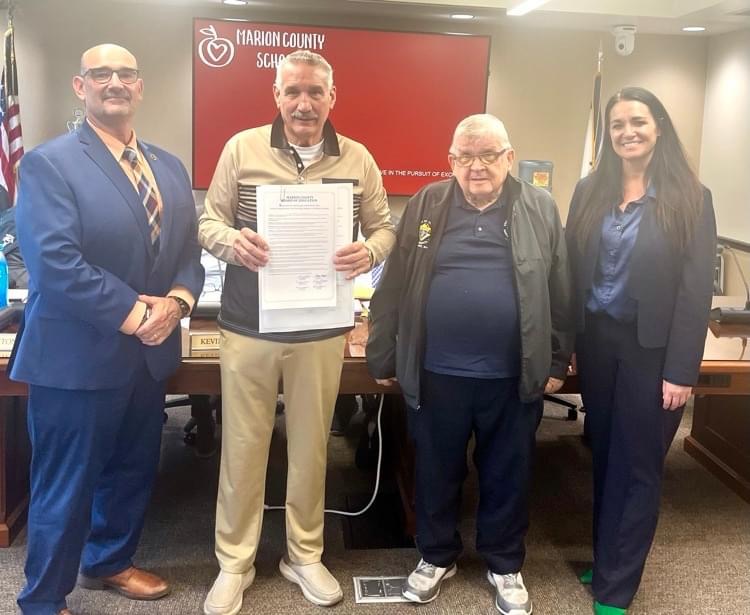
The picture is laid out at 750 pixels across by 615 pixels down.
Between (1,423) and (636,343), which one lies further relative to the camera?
(1,423)

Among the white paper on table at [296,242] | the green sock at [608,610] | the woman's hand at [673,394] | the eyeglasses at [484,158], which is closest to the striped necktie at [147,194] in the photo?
the white paper on table at [296,242]

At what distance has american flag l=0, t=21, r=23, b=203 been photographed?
458 cm

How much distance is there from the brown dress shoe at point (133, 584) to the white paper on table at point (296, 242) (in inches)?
36.9

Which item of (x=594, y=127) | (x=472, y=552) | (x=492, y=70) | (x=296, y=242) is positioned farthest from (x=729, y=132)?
(x=296, y=242)

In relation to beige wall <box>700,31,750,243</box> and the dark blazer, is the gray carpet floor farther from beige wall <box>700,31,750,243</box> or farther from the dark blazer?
beige wall <box>700,31,750,243</box>

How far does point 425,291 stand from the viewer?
6.51ft

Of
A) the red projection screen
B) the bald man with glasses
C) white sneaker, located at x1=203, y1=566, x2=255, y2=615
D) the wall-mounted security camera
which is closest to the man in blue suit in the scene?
Result: white sneaker, located at x1=203, y1=566, x2=255, y2=615

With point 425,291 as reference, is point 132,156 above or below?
above

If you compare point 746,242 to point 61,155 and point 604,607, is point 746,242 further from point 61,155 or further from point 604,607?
point 61,155

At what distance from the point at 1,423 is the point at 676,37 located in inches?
201

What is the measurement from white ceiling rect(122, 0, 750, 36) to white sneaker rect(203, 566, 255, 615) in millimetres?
3699

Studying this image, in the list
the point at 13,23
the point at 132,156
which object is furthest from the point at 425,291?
the point at 13,23

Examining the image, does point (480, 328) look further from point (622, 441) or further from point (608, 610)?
point (608, 610)

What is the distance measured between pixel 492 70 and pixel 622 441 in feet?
12.6
